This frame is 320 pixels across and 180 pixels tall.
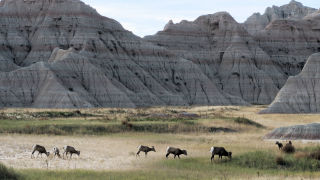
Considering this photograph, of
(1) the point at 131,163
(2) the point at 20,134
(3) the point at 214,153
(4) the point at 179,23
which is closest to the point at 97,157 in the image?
(1) the point at 131,163

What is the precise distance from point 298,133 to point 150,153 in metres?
13.4

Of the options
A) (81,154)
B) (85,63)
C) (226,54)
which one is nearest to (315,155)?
(81,154)

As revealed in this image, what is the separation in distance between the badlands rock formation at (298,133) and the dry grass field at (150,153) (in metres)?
1.54

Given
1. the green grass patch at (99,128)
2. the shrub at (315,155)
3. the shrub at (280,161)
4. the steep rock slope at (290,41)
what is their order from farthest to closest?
the steep rock slope at (290,41)
the green grass patch at (99,128)
the shrub at (315,155)
the shrub at (280,161)

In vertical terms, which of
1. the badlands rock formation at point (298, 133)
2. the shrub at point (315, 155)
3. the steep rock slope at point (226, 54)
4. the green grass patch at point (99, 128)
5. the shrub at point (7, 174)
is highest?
the steep rock slope at point (226, 54)

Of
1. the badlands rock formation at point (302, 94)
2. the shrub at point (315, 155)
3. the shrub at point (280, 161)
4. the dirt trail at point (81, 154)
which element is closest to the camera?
the dirt trail at point (81, 154)

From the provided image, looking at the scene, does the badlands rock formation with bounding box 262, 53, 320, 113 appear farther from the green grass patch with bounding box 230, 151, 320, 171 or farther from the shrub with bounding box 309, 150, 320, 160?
the green grass patch with bounding box 230, 151, 320, 171

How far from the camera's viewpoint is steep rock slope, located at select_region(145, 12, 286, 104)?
515ft

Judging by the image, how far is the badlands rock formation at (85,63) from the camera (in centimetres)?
11112

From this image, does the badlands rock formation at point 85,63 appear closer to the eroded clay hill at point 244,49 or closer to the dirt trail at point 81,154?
the eroded clay hill at point 244,49

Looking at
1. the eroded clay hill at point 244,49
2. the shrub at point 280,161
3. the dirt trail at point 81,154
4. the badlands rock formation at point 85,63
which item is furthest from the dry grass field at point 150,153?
the eroded clay hill at point 244,49

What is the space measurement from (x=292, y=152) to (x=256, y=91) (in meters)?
127

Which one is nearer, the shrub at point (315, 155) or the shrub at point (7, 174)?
the shrub at point (7, 174)

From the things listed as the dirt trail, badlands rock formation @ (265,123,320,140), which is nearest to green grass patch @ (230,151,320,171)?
the dirt trail
